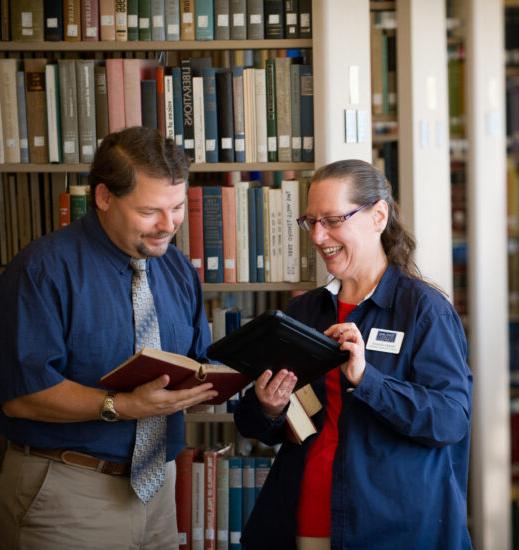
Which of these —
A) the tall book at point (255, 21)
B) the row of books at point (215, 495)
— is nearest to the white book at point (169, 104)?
the tall book at point (255, 21)

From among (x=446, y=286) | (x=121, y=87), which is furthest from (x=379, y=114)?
(x=121, y=87)

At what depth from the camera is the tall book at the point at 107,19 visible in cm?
281

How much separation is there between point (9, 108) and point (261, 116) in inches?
34.4

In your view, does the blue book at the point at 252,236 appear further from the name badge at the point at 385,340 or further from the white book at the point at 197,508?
the name badge at the point at 385,340

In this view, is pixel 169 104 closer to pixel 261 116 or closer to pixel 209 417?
pixel 261 116

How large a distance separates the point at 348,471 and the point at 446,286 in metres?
2.05

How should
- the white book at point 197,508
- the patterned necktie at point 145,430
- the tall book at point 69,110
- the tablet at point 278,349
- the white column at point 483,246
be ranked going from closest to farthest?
the tablet at point 278,349, the patterned necktie at point 145,430, the tall book at point 69,110, the white book at point 197,508, the white column at point 483,246

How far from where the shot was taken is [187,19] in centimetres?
282

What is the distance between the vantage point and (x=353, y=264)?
1897mm

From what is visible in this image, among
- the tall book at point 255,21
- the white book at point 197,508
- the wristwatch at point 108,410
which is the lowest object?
the white book at point 197,508

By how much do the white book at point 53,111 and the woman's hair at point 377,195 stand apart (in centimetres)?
121

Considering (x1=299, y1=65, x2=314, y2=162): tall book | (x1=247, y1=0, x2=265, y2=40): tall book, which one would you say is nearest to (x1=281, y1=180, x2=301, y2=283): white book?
(x1=299, y1=65, x2=314, y2=162): tall book

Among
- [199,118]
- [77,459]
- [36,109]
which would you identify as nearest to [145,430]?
[77,459]

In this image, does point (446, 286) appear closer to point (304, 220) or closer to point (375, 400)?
point (304, 220)
